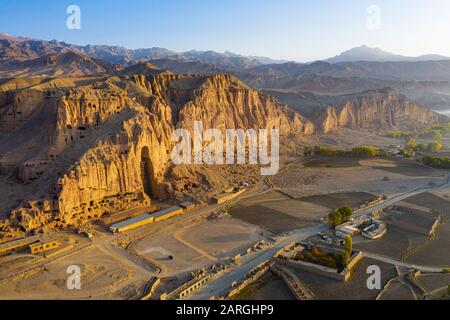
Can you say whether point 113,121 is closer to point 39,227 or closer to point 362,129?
point 39,227

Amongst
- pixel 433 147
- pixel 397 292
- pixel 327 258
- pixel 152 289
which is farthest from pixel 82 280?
pixel 433 147

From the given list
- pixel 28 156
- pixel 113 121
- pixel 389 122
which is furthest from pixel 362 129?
pixel 28 156

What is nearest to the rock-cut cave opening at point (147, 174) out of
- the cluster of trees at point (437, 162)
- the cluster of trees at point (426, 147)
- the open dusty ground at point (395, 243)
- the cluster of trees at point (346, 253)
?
the cluster of trees at point (346, 253)

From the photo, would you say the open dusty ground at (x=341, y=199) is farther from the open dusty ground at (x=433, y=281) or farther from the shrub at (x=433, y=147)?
the shrub at (x=433, y=147)

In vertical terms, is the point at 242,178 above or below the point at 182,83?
below

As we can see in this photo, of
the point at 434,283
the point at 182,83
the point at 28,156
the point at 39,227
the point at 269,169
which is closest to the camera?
the point at 434,283

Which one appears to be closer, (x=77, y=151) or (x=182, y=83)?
(x=77, y=151)
